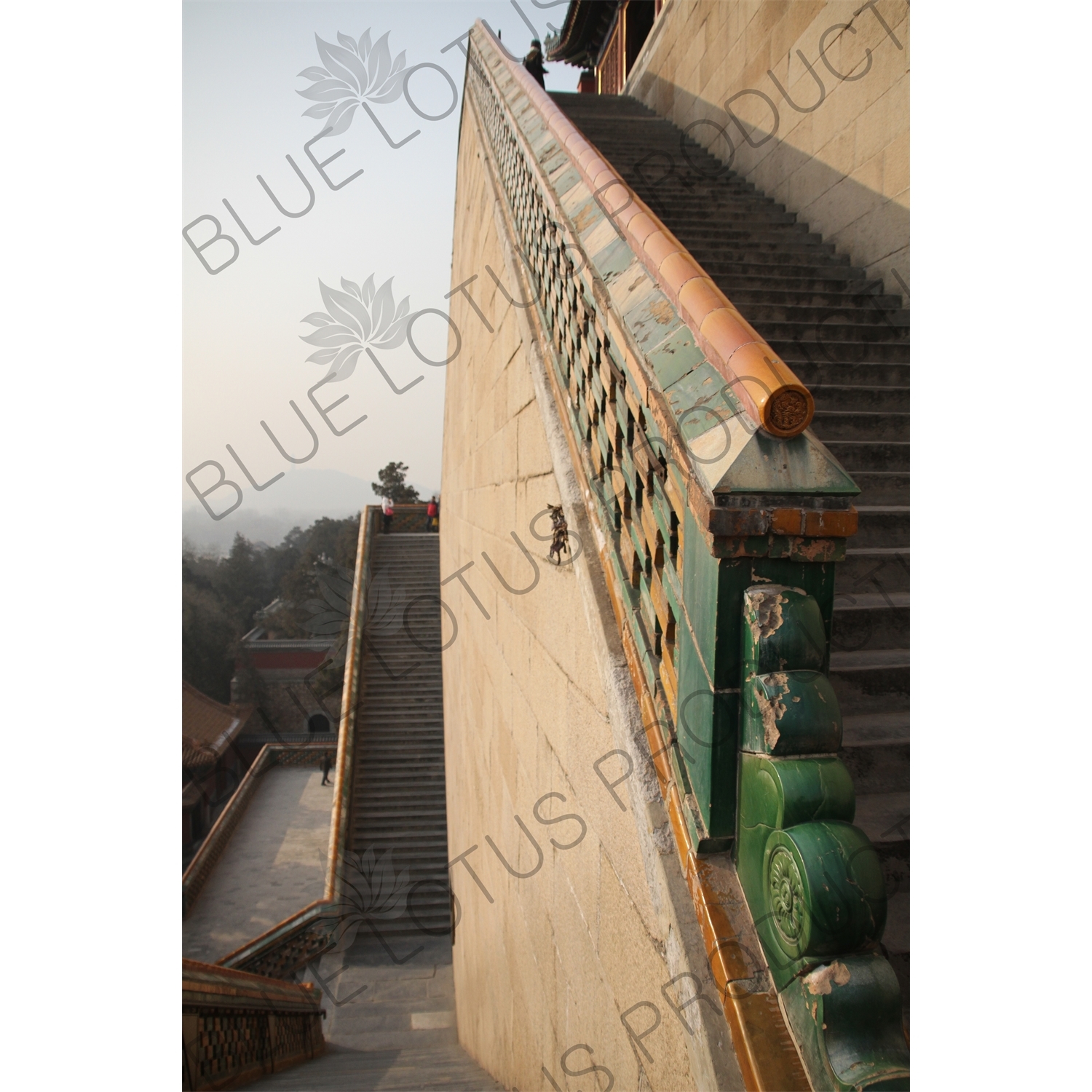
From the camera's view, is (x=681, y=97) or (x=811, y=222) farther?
(x=681, y=97)

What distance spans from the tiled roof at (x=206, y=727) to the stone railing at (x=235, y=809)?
1544 mm

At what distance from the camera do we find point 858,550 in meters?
2.70

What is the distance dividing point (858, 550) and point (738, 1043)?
1.99 m

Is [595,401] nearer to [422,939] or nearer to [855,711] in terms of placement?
[855,711]

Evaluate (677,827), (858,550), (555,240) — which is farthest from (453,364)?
(677,827)

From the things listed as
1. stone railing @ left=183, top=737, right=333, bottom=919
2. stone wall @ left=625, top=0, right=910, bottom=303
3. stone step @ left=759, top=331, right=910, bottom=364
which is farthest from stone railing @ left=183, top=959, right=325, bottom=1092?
stone railing @ left=183, top=737, right=333, bottom=919

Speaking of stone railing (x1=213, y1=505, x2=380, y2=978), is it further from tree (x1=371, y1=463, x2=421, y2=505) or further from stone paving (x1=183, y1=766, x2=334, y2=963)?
tree (x1=371, y1=463, x2=421, y2=505)

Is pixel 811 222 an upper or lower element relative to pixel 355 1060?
upper

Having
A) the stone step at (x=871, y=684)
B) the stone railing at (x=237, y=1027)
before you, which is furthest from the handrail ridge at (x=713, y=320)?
the stone railing at (x=237, y=1027)

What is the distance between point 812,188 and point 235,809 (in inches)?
845

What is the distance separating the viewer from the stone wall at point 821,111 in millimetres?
4496

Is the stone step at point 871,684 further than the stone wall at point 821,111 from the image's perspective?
No

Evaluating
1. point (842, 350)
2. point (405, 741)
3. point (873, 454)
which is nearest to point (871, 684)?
point (873, 454)

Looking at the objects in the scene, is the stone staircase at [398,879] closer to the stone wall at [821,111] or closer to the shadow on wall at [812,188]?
the shadow on wall at [812,188]
